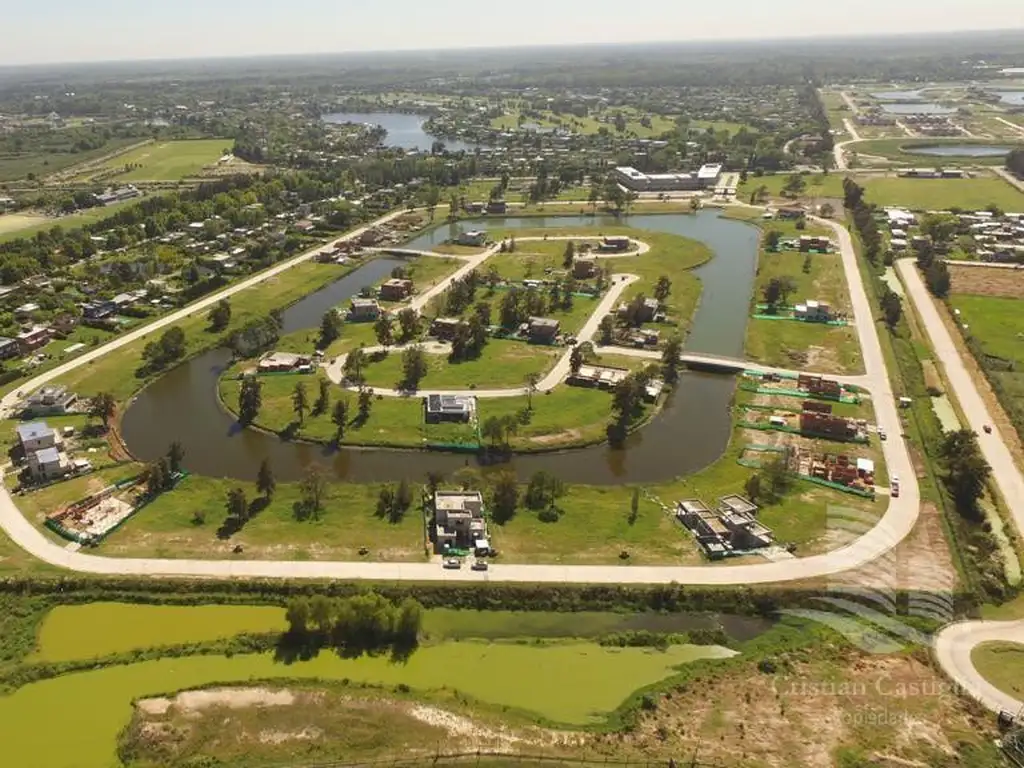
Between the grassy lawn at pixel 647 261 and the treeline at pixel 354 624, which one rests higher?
the grassy lawn at pixel 647 261

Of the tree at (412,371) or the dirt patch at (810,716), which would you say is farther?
the tree at (412,371)

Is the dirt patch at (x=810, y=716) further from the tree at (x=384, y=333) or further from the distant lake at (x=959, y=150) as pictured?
the distant lake at (x=959, y=150)

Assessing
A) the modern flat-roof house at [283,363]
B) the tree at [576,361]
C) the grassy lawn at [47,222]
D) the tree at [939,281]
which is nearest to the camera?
the tree at [576,361]

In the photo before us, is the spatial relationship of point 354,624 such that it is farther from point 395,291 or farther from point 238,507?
point 395,291

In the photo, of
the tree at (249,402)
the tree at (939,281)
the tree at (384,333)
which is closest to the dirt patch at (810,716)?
the tree at (249,402)

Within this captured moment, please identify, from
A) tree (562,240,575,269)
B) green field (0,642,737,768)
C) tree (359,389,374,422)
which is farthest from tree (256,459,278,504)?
tree (562,240,575,269)

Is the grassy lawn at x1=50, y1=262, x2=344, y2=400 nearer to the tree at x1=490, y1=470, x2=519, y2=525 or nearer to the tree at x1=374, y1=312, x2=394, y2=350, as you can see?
the tree at x1=374, y1=312, x2=394, y2=350
